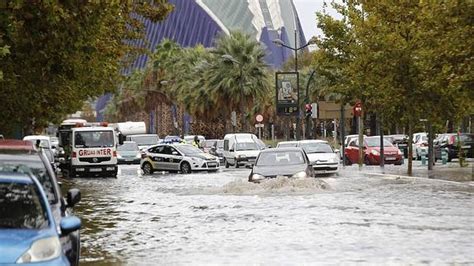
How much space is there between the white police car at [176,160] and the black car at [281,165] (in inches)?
633

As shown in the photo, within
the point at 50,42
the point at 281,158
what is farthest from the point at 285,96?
the point at 50,42

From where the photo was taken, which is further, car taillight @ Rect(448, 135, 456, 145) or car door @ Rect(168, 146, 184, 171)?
car taillight @ Rect(448, 135, 456, 145)

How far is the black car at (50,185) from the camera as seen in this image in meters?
10.6

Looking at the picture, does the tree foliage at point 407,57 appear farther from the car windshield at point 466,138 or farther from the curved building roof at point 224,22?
the curved building roof at point 224,22

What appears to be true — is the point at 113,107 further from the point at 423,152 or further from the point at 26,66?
the point at 26,66

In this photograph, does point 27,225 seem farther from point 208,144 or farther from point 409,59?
point 208,144

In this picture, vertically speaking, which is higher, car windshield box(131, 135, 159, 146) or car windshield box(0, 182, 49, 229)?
car windshield box(131, 135, 159, 146)

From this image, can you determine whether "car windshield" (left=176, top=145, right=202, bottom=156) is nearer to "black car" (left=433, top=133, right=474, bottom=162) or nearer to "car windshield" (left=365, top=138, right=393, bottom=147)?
"car windshield" (left=365, top=138, right=393, bottom=147)

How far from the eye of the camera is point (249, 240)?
15.1 metres

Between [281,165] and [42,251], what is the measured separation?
18.8 meters

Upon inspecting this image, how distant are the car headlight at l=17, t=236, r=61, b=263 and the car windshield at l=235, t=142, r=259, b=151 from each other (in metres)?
40.3

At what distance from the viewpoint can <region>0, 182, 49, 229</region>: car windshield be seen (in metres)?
8.91

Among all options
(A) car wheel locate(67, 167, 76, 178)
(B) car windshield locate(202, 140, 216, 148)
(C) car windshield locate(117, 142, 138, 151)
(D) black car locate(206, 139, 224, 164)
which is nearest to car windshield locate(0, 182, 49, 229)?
(A) car wheel locate(67, 167, 76, 178)

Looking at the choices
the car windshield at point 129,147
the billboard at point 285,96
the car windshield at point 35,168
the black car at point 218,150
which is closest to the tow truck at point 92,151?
the black car at point 218,150
